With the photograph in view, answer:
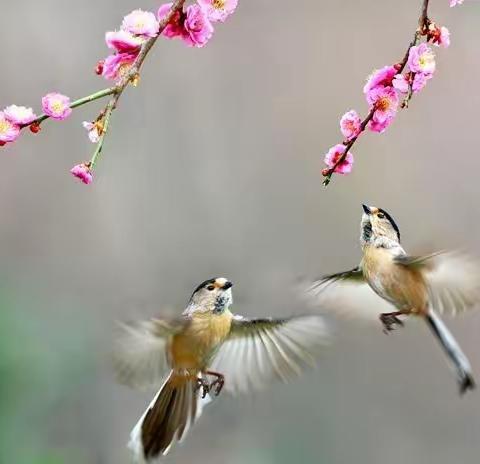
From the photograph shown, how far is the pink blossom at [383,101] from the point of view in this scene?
95 cm

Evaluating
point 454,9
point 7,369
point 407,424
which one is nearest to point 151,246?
point 7,369

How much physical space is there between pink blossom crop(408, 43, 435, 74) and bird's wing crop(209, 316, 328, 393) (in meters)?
0.26

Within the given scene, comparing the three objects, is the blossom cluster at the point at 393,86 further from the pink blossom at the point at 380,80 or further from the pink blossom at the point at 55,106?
the pink blossom at the point at 55,106

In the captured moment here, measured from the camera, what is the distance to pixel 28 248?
3664 mm

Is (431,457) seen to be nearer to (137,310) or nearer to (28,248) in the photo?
(28,248)

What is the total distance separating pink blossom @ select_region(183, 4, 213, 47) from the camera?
0.96m

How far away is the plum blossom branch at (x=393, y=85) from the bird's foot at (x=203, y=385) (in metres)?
0.23

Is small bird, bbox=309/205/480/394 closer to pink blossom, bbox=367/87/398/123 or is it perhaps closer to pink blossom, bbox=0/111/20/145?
pink blossom, bbox=367/87/398/123

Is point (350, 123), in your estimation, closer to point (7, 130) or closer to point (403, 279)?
point (403, 279)

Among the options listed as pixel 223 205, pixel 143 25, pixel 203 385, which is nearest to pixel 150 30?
pixel 143 25

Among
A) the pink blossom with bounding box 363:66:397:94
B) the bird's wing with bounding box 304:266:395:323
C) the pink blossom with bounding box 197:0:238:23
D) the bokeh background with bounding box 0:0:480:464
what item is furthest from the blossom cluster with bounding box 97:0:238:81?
the bokeh background with bounding box 0:0:480:464

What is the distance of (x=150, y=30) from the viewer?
2.93 feet

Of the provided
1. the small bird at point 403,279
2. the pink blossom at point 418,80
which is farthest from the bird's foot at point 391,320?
the pink blossom at point 418,80

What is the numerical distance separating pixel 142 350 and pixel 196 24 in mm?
316
